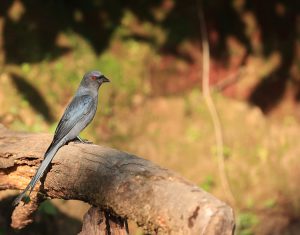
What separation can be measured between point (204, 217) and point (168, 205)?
31 cm

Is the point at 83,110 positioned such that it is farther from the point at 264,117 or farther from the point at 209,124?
the point at 264,117

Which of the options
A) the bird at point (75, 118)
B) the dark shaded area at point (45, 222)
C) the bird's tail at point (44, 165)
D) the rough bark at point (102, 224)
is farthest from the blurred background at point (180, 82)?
the rough bark at point (102, 224)

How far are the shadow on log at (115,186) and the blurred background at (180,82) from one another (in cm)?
276

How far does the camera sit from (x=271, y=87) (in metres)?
9.52

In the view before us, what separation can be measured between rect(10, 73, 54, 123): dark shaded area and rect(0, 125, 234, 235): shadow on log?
2.63 metres

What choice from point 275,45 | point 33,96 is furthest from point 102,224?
point 275,45

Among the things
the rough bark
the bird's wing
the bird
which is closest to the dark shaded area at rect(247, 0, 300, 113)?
the bird

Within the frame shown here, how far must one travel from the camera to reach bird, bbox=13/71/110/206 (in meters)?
5.03

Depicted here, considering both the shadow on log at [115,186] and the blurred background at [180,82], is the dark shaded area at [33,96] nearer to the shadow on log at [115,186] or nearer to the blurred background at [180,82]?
the blurred background at [180,82]

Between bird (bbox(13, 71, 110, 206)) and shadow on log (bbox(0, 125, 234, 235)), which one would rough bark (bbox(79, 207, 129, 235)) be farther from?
bird (bbox(13, 71, 110, 206))

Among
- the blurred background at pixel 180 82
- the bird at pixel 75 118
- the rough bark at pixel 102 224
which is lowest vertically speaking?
the rough bark at pixel 102 224

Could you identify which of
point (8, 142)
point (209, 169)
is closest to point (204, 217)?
point (8, 142)

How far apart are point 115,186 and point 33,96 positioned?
443 centimetres

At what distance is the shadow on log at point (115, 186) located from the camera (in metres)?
3.67
